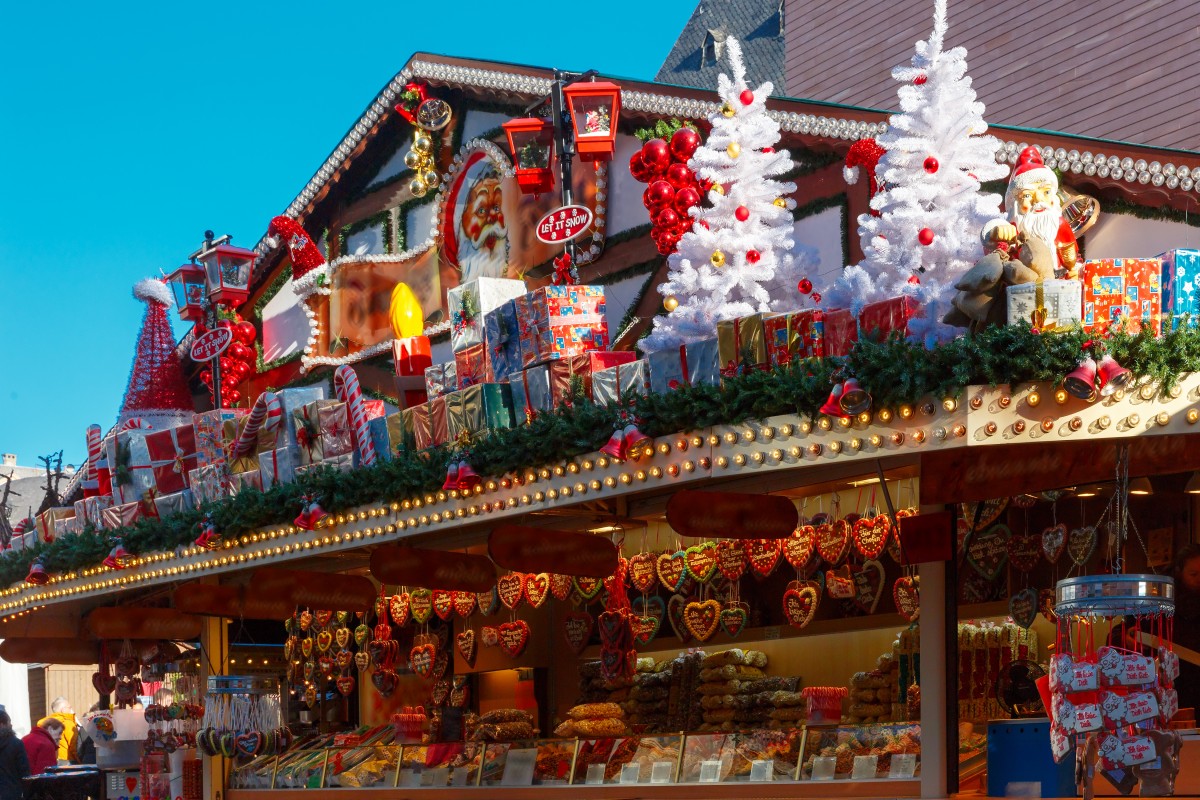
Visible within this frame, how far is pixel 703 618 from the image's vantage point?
12.3 m

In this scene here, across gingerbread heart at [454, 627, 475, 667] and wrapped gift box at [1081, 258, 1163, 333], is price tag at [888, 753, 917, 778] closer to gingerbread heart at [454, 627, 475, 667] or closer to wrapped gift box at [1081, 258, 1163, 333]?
Answer: wrapped gift box at [1081, 258, 1163, 333]

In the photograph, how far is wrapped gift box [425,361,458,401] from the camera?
12.7 m

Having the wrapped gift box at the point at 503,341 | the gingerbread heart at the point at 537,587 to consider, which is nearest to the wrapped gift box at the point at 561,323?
the wrapped gift box at the point at 503,341

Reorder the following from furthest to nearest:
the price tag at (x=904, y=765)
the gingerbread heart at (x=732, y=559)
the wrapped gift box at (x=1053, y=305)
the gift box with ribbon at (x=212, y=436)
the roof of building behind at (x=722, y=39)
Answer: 1. the roof of building behind at (x=722, y=39)
2. the gift box with ribbon at (x=212, y=436)
3. the gingerbread heart at (x=732, y=559)
4. the price tag at (x=904, y=765)
5. the wrapped gift box at (x=1053, y=305)

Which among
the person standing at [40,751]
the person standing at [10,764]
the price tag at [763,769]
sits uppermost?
the price tag at [763,769]

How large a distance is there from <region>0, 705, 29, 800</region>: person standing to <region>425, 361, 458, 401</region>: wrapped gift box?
253 inches

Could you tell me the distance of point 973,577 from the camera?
1022cm

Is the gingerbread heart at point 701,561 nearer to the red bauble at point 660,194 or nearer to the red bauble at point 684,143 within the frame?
the red bauble at point 660,194

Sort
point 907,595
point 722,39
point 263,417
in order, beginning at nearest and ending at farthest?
point 907,595 < point 263,417 < point 722,39

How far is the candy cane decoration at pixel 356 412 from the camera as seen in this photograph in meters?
12.7

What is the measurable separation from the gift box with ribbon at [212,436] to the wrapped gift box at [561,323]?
13.5 ft

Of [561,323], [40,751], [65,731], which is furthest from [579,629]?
[65,731]

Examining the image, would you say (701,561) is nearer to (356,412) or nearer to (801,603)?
(801,603)

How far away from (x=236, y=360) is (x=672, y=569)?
25.9 feet
